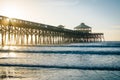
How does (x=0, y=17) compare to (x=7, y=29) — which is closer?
(x=0, y=17)

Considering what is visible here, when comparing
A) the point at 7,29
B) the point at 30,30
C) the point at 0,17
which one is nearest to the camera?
the point at 0,17

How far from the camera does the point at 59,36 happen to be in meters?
63.9

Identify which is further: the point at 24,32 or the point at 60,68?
the point at 24,32

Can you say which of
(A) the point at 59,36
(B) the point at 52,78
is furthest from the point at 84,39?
(B) the point at 52,78

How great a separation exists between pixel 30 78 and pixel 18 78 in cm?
40

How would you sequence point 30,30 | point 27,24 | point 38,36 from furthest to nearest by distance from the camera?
point 38,36, point 30,30, point 27,24

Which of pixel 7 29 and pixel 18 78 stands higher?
pixel 7 29

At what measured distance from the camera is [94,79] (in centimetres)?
814

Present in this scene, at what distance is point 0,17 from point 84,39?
58294 mm

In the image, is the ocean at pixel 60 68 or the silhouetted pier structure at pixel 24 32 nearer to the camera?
the ocean at pixel 60 68

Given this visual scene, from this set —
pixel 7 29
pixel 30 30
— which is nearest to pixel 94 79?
pixel 7 29

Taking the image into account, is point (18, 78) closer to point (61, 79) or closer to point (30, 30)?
point (61, 79)

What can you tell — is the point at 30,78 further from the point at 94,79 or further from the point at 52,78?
the point at 94,79

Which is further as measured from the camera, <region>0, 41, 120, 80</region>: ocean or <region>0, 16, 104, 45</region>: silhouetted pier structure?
<region>0, 16, 104, 45</region>: silhouetted pier structure
